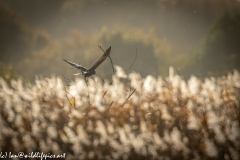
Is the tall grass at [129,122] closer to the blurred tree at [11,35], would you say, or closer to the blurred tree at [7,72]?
the blurred tree at [7,72]

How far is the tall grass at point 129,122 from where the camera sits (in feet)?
5.70

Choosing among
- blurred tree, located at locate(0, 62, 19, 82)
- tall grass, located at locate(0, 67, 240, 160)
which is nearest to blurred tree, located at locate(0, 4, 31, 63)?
blurred tree, located at locate(0, 62, 19, 82)

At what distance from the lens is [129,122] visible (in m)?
2.38

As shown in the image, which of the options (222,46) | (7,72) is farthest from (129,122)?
(222,46)

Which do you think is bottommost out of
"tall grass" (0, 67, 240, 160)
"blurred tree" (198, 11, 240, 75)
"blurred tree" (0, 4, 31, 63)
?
"tall grass" (0, 67, 240, 160)

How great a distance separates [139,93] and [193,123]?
4.46ft

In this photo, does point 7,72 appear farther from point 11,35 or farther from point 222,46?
point 222,46

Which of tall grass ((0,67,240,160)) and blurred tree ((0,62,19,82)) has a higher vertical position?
blurred tree ((0,62,19,82))

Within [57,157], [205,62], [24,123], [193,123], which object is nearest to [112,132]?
[57,157]

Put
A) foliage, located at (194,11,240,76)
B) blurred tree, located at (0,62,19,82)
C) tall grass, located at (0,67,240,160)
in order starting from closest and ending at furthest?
tall grass, located at (0,67,240,160), blurred tree, located at (0,62,19,82), foliage, located at (194,11,240,76)

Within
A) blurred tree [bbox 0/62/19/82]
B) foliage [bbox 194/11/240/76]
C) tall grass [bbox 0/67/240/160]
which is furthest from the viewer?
foliage [bbox 194/11/240/76]

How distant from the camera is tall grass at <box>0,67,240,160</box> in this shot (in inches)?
68.4

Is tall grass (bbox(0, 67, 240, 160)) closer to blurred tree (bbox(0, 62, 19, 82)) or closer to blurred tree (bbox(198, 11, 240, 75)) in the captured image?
blurred tree (bbox(0, 62, 19, 82))

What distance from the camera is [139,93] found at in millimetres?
Answer: 3131
